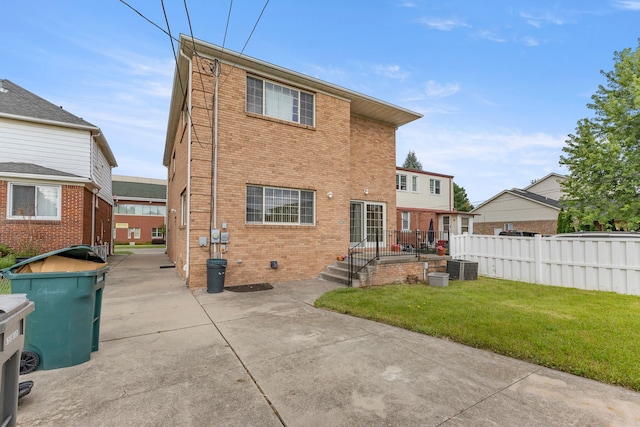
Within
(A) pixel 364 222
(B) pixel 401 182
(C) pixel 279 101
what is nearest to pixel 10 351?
(C) pixel 279 101

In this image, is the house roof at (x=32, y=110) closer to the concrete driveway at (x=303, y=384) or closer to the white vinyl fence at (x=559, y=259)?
the concrete driveway at (x=303, y=384)

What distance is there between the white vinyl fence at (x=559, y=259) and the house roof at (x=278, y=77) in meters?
5.72

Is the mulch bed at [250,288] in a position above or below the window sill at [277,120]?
below

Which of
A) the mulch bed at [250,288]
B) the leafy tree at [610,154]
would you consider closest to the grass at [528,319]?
the mulch bed at [250,288]

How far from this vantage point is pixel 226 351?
382 cm

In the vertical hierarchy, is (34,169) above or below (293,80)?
below

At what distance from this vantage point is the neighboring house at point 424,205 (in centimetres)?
2189

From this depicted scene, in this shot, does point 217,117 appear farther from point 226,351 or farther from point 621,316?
point 621,316

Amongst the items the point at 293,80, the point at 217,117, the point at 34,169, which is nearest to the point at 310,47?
the point at 293,80

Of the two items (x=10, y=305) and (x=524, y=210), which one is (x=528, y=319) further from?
(x=524, y=210)

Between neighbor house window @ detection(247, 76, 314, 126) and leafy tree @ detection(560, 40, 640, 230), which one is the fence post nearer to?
leafy tree @ detection(560, 40, 640, 230)

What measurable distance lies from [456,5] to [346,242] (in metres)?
8.73

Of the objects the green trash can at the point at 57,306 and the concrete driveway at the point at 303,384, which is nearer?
the concrete driveway at the point at 303,384

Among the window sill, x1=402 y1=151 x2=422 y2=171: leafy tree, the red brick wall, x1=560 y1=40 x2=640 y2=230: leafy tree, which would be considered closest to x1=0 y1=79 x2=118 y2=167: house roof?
the window sill
